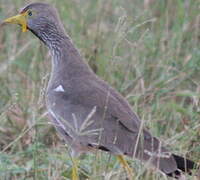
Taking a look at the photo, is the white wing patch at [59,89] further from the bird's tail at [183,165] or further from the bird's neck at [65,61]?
the bird's tail at [183,165]

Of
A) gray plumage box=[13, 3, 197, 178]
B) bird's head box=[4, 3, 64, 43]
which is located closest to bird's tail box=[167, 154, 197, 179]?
gray plumage box=[13, 3, 197, 178]

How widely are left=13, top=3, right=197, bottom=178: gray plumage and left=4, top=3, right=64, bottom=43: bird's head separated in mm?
282

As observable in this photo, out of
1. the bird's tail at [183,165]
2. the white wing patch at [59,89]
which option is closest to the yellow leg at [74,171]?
the white wing patch at [59,89]

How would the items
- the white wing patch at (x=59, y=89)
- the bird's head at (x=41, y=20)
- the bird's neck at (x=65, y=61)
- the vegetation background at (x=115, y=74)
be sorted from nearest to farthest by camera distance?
the white wing patch at (x=59, y=89), the bird's neck at (x=65, y=61), the vegetation background at (x=115, y=74), the bird's head at (x=41, y=20)

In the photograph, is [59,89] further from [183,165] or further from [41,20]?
[183,165]

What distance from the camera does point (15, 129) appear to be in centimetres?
714

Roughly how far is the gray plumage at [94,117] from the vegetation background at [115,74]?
0.57 feet

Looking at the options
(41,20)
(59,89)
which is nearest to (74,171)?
(59,89)

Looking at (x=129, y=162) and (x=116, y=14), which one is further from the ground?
(x=116, y=14)

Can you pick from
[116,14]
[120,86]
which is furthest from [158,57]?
[116,14]

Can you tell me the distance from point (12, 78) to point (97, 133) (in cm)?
263

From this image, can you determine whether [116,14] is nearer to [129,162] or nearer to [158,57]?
[158,57]

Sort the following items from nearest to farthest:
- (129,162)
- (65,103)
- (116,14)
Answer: (65,103) → (129,162) → (116,14)

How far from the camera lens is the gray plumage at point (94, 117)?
559cm
